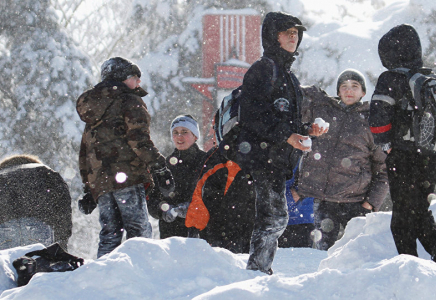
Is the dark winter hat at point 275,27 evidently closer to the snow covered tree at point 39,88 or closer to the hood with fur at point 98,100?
the hood with fur at point 98,100

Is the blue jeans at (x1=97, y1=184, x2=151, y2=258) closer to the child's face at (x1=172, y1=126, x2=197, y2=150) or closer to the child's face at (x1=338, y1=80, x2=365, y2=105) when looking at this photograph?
the child's face at (x1=172, y1=126, x2=197, y2=150)

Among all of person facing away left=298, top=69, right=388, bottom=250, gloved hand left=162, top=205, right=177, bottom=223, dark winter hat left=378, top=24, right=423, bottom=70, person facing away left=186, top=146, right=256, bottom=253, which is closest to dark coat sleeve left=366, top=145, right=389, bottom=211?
person facing away left=298, top=69, right=388, bottom=250

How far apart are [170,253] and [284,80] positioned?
1266 millimetres

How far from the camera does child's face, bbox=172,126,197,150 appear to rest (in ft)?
15.8

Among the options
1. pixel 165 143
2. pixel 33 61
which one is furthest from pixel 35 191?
pixel 165 143

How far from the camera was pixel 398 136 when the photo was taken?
10.0 feet

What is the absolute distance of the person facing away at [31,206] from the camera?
145 inches

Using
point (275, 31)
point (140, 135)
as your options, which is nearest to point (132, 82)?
point (140, 135)

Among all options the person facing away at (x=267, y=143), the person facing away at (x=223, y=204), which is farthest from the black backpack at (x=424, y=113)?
the person facing away at (x=223, y=204)

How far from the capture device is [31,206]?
371 centimetres

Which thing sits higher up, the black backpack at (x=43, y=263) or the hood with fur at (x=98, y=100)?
the hood with fur at (x=98, y=100)

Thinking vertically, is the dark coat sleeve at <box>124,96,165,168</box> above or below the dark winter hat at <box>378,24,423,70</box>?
below

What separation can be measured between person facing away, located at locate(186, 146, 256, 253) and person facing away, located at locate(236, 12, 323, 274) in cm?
81

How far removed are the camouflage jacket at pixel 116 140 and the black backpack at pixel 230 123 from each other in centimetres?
68
